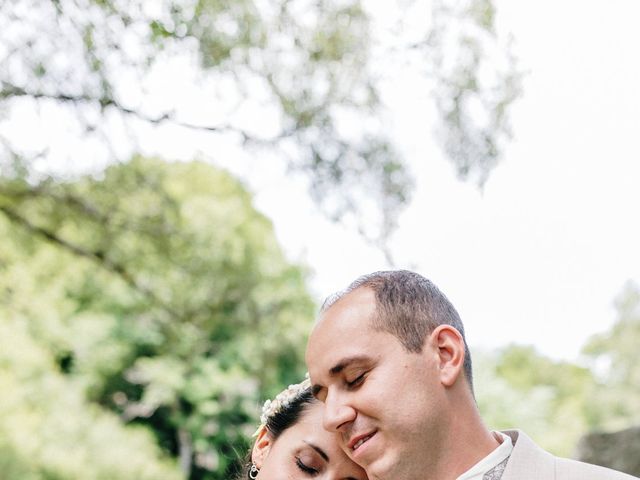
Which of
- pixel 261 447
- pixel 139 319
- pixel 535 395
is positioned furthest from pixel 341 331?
pixel 535 395

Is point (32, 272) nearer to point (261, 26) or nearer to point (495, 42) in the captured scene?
point (261, 26)

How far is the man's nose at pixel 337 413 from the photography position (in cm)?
228

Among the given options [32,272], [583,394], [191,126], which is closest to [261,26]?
[191,126]

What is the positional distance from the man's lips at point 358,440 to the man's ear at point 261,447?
0.72m

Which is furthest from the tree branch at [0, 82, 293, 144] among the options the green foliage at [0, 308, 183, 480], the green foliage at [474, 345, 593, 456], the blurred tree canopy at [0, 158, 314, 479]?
the green foliage at [474, 345, 593, 456]

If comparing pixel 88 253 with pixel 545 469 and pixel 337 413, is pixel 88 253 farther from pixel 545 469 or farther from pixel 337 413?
pixel 545 469

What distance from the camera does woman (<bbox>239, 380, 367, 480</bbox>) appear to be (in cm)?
258

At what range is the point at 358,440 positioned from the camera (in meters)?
2.28

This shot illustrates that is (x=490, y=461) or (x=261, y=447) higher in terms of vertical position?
(x=261, y=447)

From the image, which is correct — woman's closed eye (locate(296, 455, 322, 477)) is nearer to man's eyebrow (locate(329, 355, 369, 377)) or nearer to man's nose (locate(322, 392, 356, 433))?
man's nose (locate(322, 392, 356, 433))

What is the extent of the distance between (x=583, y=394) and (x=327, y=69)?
26396mm

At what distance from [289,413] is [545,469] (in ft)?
3.08

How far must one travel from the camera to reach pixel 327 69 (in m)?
6.87

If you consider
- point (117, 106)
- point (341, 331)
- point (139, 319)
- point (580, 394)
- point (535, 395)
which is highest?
point (580, 394)
